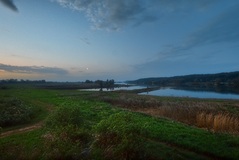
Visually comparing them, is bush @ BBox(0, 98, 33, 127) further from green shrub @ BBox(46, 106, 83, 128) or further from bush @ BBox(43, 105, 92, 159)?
green shrub @ BBox(46, 106, 83, 128)

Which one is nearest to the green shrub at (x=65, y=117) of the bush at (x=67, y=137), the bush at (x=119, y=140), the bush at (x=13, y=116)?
the bush at (x=67, y=137)

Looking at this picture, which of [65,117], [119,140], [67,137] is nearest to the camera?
[119,140]

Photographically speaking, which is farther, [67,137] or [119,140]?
[67,137]

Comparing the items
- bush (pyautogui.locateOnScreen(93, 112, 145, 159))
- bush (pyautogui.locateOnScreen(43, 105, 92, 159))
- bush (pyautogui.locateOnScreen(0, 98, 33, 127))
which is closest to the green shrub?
bush (pyautogui.locateOnScreen(43, 105, 92, 159))

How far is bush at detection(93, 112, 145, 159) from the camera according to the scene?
10255mm

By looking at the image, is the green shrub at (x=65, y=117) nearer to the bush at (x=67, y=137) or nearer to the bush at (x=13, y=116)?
the bush at (x=67, y=137)

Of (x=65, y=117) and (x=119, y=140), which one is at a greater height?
(x=65, y=117)

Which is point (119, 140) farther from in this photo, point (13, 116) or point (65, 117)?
point (13, 116)

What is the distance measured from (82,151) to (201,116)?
13.6 meters

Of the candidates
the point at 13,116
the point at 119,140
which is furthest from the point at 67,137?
the point at 13,116

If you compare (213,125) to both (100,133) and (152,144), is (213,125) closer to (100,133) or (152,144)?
(152,144)

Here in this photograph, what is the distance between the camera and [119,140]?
422 inches

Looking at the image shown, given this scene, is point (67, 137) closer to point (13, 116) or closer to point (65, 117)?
point (65, 117)

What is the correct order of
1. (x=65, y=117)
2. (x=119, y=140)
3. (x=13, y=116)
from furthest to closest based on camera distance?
1. (x=13, y=116)
2. (x=65, y=117)
3. (x=119, y=140)
